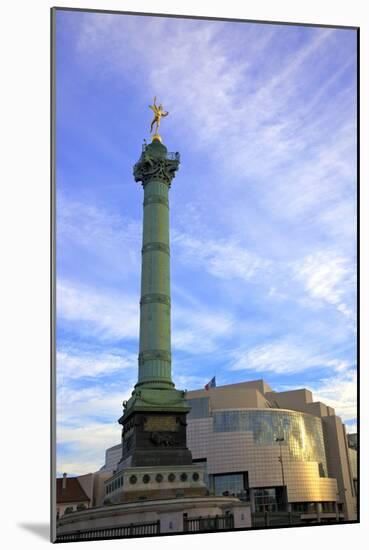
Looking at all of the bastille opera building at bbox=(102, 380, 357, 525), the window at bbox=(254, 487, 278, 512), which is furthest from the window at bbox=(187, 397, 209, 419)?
the window at bbox=(254, 487, 278, 512)

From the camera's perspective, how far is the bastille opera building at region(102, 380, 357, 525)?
57.1m

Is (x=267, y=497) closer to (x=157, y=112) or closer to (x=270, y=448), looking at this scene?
(x=270, y=448)

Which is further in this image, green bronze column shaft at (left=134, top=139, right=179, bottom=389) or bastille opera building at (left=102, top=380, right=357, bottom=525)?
bastille opera building at (left=102, top=380, right=357, bottom=525)

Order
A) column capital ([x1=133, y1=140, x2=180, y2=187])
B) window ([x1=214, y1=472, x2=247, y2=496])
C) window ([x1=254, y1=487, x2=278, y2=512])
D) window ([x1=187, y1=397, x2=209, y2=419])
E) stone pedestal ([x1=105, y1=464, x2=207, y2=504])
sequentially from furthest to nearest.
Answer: window ([x1=187, y1=397, x2=209, y2=419])
window ([x1=214, y1=472, x2=247, y2=496])
window ([x1=254, y1=487, x2=278, y2=512])
column capital ([x1=133, y1=140, x2=180, y2=187])
stone pedestal ([x1=105, y1=464, x2=207, y2=504])

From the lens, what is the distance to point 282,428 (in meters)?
61.8

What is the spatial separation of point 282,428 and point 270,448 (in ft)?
8.38

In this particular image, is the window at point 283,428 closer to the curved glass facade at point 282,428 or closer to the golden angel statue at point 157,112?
the curved glass facade at point 282,428

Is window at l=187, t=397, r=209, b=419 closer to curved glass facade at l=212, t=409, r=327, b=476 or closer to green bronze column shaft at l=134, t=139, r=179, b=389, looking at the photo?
curved glass facade at l=212, t=409, r=327, b=476

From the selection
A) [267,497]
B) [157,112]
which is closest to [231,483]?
[267,497]

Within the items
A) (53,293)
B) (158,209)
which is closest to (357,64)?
(53,293)

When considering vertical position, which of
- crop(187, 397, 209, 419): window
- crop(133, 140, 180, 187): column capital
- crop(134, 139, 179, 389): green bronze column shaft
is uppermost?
crop(133, 140, 180, 187): column capital

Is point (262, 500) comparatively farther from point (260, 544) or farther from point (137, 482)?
point (260, 544)

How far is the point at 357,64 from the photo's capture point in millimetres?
21281

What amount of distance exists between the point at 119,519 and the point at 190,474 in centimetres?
732
